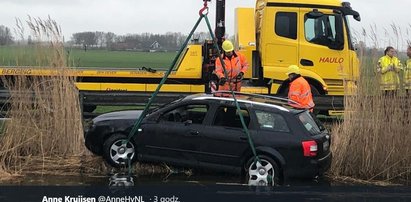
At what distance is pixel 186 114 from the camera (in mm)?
8727

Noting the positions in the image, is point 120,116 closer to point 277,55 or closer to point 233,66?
point 233,66

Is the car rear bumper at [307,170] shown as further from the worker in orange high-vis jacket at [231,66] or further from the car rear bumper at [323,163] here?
the worker in orange high-vis jacket at [231,66]

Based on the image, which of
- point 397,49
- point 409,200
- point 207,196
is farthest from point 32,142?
point 397,49

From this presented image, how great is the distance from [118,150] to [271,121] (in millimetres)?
2399

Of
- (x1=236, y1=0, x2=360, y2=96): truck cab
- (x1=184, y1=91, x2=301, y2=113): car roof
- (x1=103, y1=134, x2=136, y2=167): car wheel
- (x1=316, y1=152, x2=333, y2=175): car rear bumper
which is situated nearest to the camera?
(x1=316, y1=152, x2=333, y2=175): car rear bumper

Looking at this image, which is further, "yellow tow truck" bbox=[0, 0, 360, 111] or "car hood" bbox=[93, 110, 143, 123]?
"yellow tow truck" bbox=[0, 0, 360, 111]

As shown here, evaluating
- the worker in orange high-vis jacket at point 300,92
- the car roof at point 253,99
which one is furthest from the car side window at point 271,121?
the worker in orange high-vis jacket at point 300,92

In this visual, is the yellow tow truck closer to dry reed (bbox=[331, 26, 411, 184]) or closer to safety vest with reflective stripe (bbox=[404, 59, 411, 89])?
safety vest with reflective stripe (bbox=[404, 59, 411, 89])

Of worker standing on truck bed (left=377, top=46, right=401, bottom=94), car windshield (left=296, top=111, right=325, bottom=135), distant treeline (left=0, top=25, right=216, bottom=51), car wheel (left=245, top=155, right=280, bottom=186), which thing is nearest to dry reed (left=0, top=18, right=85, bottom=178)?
distant treeline (left=0, top=25, right=216, bottom=51)

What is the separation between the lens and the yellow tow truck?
44.4 ft

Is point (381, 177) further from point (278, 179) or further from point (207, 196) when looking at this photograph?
point (207, 196)

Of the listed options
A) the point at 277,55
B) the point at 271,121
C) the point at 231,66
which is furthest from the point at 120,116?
the point at 277,55

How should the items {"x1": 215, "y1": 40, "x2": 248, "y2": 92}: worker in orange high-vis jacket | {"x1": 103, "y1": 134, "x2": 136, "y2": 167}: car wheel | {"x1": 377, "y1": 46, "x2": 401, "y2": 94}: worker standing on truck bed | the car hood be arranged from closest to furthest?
1. {"x1": 103, "y1": 134, "x2": 136, "y2": 167}: car wheel
2. the car hood
3. {"x1": 377, "y1": 46, "x2": 401, "y2": 94}: worker standing on truck bed
4. {"x1": 215, "y1": 40, "x2": 248, "y2": 92}: worker in orange high-vis jacket

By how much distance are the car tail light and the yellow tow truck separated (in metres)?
5.33
